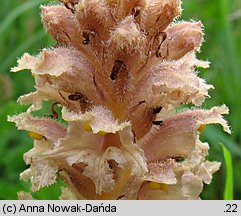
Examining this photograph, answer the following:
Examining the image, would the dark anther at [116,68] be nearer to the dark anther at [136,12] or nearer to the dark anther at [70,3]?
the dark anther at [136,12]

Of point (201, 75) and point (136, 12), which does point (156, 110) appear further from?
point (201, 75)

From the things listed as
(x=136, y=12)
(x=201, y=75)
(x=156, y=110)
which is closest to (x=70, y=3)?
(x=136, y=12)

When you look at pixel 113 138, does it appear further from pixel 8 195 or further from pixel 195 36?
pixel 8 195

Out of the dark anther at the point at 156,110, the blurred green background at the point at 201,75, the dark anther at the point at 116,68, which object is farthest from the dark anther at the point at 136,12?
the blurred green background at the point at 201,75

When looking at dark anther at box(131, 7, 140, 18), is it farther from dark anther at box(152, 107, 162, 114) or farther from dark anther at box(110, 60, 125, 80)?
dark anther at box(152, 107, 162, 114)

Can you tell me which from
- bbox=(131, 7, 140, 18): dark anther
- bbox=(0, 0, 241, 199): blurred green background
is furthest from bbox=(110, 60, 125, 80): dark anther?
bbox=(0, 0, 241, 199): blurred green background

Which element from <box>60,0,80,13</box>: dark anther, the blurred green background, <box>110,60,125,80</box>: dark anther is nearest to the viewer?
<box>110,60,125,80</box>: dark anther
